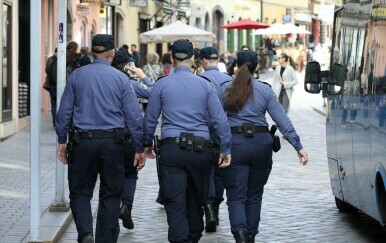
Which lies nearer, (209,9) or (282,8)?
(209,9)

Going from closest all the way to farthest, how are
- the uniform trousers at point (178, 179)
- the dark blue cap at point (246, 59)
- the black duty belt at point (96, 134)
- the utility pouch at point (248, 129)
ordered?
the uniform trousers at point (178, 179) → the black duty belt at point (96, 134) → the utility pouch at point (248, 129) → the dark blue cap at point (246, 59)

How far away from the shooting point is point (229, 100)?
1030 cm

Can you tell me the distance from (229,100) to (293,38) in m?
67.4

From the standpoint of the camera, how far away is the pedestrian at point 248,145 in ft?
33.3

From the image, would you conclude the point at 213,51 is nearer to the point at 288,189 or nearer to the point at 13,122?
the point at 288,189

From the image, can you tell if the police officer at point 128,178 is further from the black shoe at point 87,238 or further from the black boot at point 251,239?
the black shoe at point 87,238

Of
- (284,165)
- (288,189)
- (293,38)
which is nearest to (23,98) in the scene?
(284,165)

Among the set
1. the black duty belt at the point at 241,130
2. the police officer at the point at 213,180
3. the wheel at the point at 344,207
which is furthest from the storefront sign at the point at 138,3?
the black duty belt at the point at 241,130

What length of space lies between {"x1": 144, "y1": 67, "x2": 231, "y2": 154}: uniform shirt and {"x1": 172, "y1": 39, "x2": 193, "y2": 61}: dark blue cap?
9cm

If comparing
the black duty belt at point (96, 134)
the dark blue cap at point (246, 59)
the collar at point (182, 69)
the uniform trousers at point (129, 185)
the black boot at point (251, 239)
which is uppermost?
the dark blue cap at point (246, 59)

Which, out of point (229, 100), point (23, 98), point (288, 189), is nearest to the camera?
point (229, 100)

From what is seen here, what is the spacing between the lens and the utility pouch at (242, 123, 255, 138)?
1015 cm

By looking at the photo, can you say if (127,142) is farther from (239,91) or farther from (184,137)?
(239,91)

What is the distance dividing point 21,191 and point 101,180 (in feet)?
15.9
